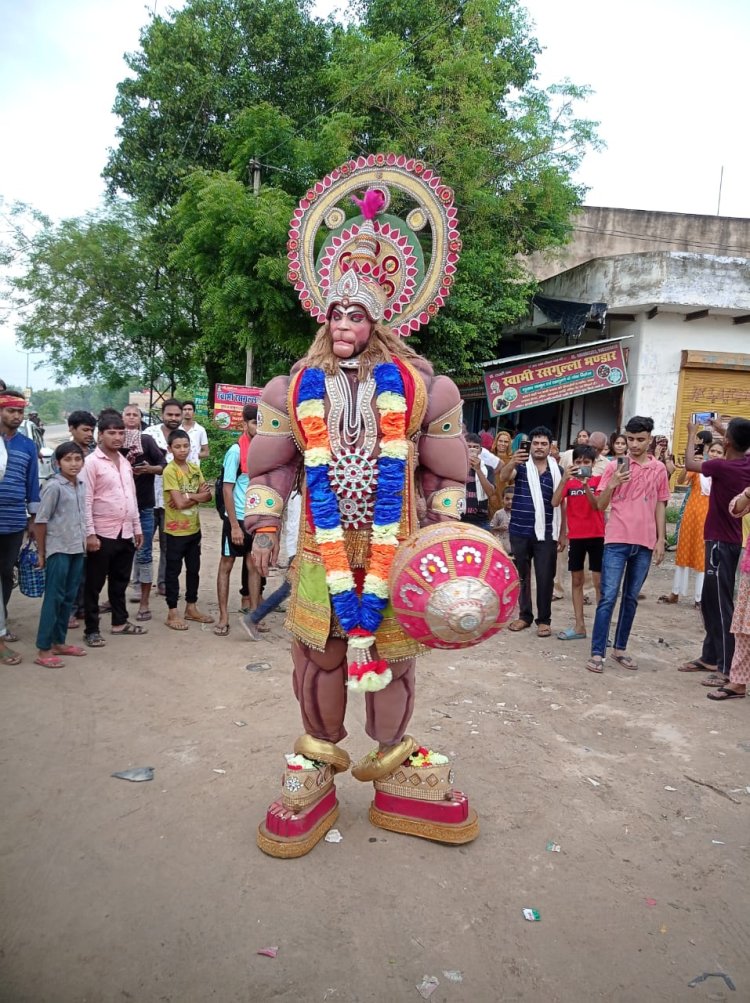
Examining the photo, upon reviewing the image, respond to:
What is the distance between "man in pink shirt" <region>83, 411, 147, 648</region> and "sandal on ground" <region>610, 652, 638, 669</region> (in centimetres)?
392

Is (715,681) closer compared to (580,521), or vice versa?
(715,681)

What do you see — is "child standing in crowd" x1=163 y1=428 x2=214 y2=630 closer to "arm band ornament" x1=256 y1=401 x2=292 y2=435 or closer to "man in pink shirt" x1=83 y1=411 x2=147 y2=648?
"man in pink shirt" x1=83 y1=411 x2=147 y2=648

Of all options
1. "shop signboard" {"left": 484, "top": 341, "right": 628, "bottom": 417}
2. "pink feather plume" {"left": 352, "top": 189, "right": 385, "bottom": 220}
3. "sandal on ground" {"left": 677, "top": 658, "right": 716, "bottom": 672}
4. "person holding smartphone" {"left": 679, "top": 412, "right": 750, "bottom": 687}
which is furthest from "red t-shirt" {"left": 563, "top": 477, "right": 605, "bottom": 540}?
"shop signboard" {"left": 484, "top": 341, "right": 628, "bottom": 417}

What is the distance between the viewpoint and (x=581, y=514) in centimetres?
630

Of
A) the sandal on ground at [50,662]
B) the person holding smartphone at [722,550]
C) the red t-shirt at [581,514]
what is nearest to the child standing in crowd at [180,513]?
the sandal on ground at [50,662]

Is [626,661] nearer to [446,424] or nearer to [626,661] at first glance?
[626,661]

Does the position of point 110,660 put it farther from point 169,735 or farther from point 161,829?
point 161,829

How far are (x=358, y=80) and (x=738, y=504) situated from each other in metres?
11.4

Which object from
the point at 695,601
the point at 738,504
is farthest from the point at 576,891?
the point at 695,601

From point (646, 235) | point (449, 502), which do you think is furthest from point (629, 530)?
point (646, 235)

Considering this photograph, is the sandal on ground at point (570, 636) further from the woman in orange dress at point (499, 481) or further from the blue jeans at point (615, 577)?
the woman in orange dress at point (499, 481)

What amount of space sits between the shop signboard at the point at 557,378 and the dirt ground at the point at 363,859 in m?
8.82

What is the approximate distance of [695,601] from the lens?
7.42 m

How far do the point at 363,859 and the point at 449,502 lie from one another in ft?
4.86
